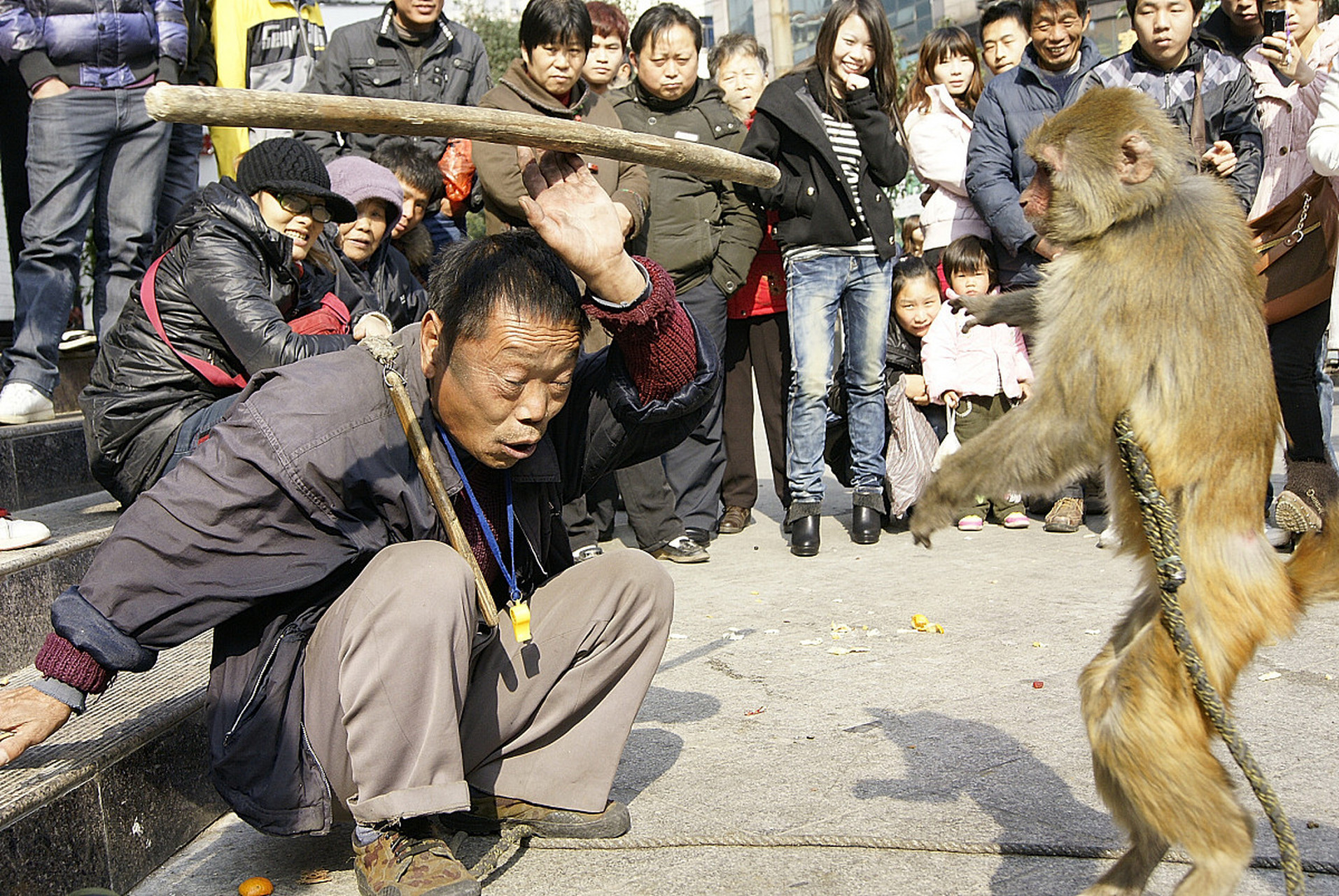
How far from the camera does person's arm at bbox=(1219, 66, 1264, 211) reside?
5234mm

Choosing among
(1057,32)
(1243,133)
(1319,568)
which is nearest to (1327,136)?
(1243,133)

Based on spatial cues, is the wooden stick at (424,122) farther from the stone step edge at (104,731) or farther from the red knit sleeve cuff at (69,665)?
the stone step edge at (104,731)

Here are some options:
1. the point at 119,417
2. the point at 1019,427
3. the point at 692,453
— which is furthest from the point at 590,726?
the point at 692,453

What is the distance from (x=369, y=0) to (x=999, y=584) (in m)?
9.12

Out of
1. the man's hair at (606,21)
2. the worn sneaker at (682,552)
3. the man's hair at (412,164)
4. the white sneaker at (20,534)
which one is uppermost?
the man's hair at (606,21)

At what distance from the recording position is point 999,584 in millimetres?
4703

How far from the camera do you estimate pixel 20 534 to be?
11.7ft

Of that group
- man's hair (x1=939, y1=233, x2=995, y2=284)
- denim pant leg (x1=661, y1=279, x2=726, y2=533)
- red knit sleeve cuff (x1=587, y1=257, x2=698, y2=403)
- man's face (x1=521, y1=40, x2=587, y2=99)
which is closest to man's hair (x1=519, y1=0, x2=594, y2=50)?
man's face (x1=521, y1=40, x2=587, y2=99)

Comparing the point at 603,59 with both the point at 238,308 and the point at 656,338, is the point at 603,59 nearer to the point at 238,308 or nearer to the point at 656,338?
the point at 238,308

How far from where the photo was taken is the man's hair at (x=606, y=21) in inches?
235

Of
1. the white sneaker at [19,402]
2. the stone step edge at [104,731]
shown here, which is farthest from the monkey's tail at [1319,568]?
the white sneaker at [19,402]

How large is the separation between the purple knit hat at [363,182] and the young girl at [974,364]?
264cm

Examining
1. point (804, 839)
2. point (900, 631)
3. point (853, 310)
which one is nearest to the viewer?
point (804, 839)

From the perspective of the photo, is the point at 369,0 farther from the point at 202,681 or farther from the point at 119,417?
the point at 202,681
